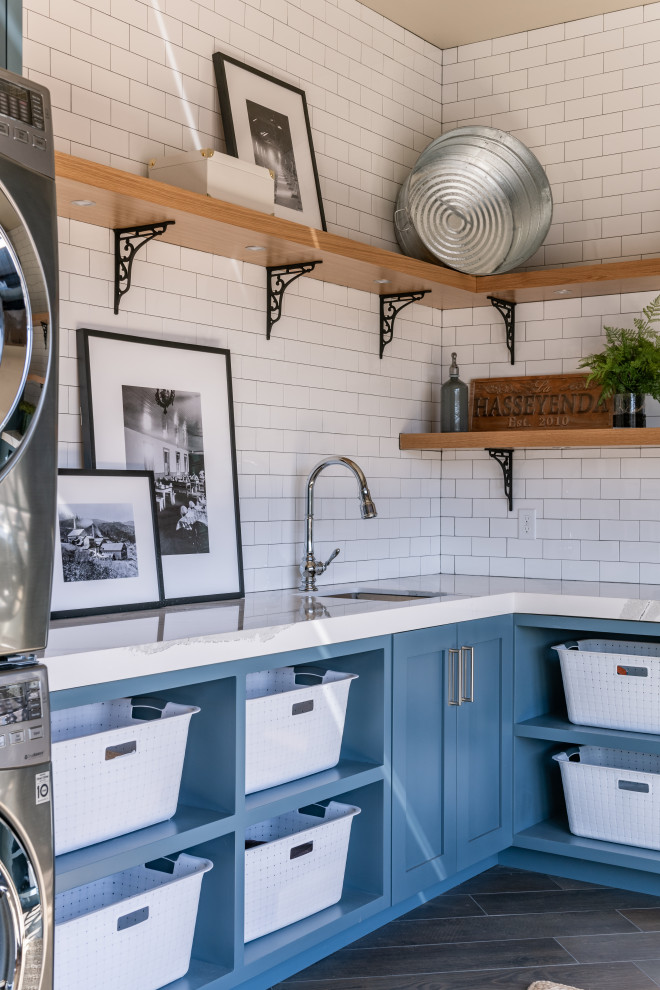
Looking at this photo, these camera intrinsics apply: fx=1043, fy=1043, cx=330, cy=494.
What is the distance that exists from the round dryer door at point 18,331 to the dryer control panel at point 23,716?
303 mm

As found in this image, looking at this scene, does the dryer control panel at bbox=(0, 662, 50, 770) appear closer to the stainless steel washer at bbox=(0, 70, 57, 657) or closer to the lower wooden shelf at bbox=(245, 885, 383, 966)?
the stainless steel washer at bbox=(0, 70, 57, 657)

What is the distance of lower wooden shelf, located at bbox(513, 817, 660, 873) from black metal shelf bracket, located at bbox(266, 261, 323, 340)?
72.4 inches

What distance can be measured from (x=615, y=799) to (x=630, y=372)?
4.63ft

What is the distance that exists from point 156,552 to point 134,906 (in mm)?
987

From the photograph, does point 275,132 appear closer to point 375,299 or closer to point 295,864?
point 375,299

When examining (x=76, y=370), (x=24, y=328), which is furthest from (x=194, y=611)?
(x=24, y=328)

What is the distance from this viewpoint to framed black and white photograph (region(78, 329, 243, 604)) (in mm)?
2785

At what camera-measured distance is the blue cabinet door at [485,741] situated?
318 cm

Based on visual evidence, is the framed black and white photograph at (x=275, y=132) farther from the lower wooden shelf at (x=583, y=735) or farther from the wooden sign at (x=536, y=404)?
the lower wooden shelf at (x=583, y=735)

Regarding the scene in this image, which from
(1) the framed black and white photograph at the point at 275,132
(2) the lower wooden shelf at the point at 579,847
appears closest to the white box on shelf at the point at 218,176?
(1) the framed black and white photograph at the point at 275,132

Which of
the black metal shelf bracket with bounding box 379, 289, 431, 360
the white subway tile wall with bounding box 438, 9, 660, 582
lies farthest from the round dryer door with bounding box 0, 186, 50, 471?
the white subway tile wall with bounding box 438, 9, 660, 582

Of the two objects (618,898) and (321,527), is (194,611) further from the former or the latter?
(618,898)

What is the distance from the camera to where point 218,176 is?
283 cm

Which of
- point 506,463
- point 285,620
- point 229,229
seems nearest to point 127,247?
point 229,229
